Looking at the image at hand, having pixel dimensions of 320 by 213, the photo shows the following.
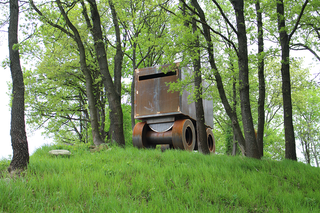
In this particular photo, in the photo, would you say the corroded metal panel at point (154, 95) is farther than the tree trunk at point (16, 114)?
Yes

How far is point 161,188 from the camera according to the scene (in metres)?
4.42

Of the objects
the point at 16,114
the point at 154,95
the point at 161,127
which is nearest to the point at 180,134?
the point at 161,127

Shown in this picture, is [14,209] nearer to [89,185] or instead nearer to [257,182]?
[89,185]

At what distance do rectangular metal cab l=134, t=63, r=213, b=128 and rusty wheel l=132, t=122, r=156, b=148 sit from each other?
14.1 inches

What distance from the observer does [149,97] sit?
9898 mm

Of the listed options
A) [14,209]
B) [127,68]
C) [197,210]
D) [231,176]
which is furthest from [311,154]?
[14,209]

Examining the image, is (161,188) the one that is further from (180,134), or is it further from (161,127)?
(161,127)

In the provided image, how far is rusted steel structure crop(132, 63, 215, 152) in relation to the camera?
9.48 metres

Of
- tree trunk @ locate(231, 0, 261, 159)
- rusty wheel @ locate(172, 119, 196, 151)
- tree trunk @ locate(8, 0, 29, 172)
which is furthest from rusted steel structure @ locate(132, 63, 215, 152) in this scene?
tree trunk @ locate(8, 0, 29, 172)

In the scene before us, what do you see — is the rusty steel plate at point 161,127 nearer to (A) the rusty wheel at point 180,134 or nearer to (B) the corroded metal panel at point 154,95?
(A) the rusty wheel at point 180,134

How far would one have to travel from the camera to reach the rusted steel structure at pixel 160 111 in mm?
9484

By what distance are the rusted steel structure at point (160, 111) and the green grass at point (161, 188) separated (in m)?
3.70

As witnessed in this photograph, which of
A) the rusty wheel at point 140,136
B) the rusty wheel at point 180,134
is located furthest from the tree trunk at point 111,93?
the rusty wheel at point 180,134

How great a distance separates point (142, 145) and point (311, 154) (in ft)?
73.2
